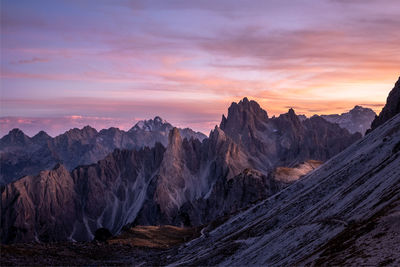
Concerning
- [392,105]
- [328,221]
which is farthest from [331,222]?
[392,105]

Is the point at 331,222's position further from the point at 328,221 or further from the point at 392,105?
the point at 392,105

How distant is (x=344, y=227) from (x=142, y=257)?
2494 inches

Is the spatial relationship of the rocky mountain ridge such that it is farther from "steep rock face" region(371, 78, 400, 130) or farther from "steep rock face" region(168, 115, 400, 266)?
"steep rock face" region(371, 78, 400, 130)

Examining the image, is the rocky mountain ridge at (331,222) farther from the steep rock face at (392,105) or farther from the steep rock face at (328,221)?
the steep rock face at (392,105)

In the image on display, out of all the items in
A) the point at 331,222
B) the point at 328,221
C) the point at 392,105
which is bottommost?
the point at 328,221

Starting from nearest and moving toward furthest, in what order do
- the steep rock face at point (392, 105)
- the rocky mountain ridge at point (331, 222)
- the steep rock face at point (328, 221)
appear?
the rocky mountain ridge at point (331, 222) → the steep rock face at point (328, 221) → the steep rock face at point (392, 105)

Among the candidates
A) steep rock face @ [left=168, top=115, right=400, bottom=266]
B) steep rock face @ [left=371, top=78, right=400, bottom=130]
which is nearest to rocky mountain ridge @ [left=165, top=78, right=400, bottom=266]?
steep rock face @ [left=168, top=115, right=400, bottom=266]

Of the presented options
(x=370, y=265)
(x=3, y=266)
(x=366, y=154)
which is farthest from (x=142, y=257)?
(x=370, y=265)

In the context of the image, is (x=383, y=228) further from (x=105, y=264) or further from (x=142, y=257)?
(x=142, y=257)

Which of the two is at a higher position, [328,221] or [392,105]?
[392,105]

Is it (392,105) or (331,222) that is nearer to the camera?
(331,222)

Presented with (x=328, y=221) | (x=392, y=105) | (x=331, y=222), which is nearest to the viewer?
(x=331, y=222)

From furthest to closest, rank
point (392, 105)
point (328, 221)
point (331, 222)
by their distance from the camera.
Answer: point (392, 105)
point (328, 221)
point (331, 222)

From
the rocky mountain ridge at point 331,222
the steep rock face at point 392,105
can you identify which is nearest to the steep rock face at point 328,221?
the rocky mountain ridge at point 331,222
